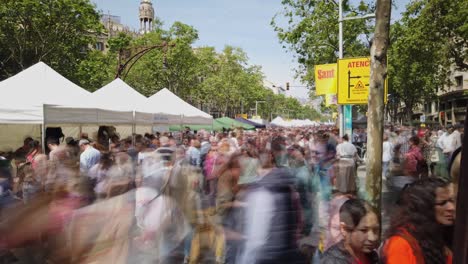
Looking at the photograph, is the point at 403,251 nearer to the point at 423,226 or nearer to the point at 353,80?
the point at 423,226

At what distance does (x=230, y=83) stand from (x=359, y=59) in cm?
5250

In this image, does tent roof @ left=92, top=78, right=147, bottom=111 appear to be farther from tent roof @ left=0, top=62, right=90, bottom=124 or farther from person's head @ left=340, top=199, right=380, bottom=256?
person's head @ left=340, top=199, right=380, bottom=256

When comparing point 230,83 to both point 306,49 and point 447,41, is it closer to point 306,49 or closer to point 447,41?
point 306,49

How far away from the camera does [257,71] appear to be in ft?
238

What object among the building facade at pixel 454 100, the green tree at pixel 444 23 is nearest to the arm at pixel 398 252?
the green tree at pixel 444 23

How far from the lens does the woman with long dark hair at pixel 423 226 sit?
236 centimetres

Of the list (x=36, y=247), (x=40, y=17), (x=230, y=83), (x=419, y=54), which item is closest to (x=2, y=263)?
(x=36, y=247)

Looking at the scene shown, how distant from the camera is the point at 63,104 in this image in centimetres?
861

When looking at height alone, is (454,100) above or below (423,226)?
above

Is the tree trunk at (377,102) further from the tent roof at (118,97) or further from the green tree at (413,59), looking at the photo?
the green tree at (413,59)

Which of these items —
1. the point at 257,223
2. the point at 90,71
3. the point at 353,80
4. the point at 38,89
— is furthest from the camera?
the point at 90,71

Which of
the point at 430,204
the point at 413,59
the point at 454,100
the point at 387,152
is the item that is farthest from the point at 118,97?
the point at 454,100

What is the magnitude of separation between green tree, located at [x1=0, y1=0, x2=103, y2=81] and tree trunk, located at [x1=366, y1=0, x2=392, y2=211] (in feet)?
79.2

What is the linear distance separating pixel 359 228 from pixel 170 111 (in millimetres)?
12762
